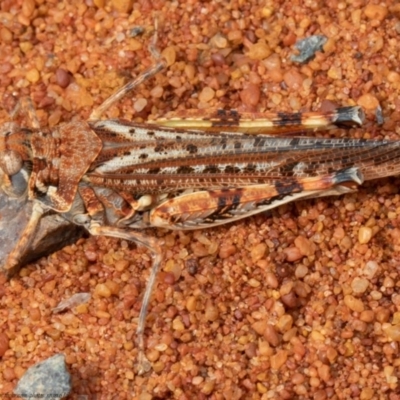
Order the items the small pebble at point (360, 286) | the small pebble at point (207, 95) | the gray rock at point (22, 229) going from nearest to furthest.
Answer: the small pebble at point (360, 286)
the gray rock at point (22, 229)
the small pebble at point (207, 95)

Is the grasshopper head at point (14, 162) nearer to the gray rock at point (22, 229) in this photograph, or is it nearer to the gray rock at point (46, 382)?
the gray rock at point (22, 229)

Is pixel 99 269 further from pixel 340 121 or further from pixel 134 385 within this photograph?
pixel 340 121

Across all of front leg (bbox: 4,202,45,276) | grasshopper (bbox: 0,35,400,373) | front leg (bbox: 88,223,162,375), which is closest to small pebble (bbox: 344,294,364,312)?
grasshopper (bbox: 0,35,400,373)

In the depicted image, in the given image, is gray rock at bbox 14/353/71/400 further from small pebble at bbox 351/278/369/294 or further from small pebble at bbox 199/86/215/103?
small pebble at bbox 199/86/215/103

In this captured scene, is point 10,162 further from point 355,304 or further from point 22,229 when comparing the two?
point 355,304

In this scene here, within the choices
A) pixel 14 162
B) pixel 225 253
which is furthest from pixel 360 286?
pixel 14 162

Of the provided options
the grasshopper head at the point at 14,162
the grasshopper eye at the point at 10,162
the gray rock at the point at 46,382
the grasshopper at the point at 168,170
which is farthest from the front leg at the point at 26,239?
the gray rock at the point at 46,382

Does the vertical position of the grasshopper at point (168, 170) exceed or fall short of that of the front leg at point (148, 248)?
it exceeds it

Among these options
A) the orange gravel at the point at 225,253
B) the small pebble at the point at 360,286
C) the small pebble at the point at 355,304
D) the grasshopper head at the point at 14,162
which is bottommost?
the small pebble at the point at 355,304

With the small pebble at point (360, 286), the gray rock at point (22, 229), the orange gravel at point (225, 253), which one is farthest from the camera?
the gray rock at point (22, 229)
